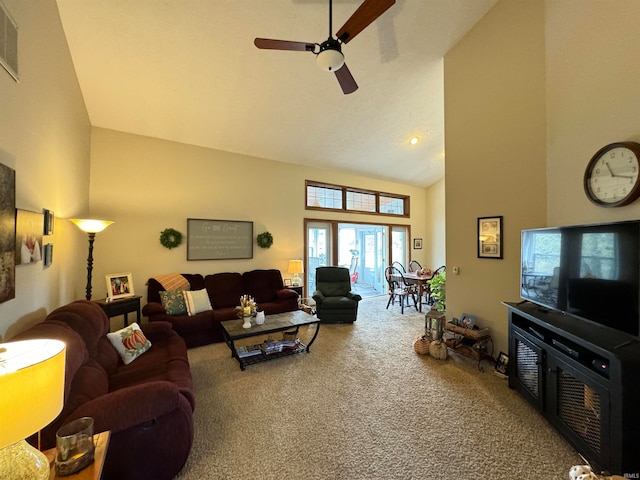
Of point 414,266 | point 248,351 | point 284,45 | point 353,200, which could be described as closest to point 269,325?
point 248,351

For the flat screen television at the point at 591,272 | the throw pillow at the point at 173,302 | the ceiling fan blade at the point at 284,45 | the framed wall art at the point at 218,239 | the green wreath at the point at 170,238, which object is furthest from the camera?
the framed wall art at the point at 218,239

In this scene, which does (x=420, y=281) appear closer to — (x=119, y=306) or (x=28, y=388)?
(x=119, y=306)

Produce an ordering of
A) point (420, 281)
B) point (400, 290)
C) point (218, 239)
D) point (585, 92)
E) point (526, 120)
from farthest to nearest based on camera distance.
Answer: point (400, 290), point (420, 281), point (218, 239), point (526, 120), point (585, 92)

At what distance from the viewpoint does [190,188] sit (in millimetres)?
4602

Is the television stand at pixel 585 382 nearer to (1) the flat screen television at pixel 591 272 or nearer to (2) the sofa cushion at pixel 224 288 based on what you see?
(1) the flat screen television at pixel 591 272

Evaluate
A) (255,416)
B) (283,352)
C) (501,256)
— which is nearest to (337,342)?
(283,352)

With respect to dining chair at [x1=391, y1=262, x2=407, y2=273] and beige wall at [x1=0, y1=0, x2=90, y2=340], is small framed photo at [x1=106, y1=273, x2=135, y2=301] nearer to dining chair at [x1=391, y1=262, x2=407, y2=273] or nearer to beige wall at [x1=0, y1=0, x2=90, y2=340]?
beige wall at [x1=0, y1=0, x2=90, y2=340]

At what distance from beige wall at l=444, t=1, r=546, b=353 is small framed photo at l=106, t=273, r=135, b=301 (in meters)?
4.57

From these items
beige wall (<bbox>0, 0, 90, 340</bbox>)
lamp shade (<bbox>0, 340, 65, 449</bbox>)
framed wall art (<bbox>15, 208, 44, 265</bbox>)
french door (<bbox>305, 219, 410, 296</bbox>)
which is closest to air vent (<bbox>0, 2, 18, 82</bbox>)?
beige wall (<bbox>0, 0, 90, 340</bbox>)

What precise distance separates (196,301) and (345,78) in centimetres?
357

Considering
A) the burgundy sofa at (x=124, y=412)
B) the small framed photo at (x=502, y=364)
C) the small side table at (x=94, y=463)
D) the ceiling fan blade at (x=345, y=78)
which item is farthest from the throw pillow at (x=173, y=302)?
the small framed photo at (x=502, y=364)

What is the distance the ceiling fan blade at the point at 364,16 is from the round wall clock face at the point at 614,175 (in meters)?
2.00

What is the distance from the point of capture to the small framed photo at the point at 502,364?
2.87m

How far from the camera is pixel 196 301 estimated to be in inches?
155
